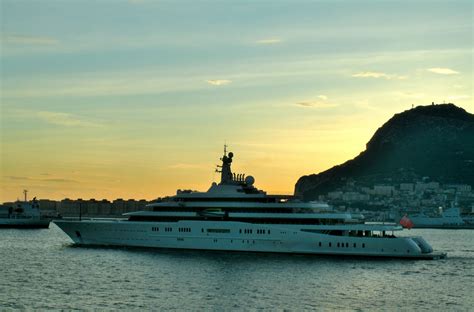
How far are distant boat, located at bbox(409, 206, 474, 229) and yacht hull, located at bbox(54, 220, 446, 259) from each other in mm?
124544

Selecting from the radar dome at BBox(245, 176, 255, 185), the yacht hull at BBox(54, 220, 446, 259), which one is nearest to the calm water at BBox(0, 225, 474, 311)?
the yacht hull at BBox(54, 220, 446, 259)

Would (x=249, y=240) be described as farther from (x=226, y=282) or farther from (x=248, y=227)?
(x=226, y=282)

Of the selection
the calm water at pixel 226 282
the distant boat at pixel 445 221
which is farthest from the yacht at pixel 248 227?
the distant boat at pixel 445 221

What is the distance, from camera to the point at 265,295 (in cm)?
4125

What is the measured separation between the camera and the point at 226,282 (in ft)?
150

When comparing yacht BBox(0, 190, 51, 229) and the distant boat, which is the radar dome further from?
the distant boat

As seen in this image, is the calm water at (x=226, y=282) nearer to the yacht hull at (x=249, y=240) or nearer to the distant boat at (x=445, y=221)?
the yacht hull at (x=249, y=240)

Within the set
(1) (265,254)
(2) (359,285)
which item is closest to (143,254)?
(1) (265,254)

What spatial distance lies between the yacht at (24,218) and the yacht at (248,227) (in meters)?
70.1

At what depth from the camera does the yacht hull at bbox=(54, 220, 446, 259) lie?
5809 cm

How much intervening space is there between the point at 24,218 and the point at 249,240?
86342mm

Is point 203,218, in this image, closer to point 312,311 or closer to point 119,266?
point 119,266

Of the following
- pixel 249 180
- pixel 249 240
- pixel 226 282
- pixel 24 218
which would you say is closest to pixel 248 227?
pixel 249 240

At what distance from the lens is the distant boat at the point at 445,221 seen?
7124 inches
